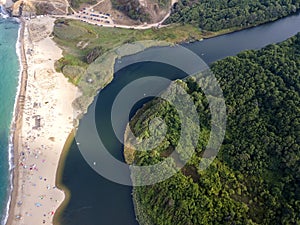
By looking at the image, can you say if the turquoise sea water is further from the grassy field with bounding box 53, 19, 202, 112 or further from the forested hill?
the forested hill

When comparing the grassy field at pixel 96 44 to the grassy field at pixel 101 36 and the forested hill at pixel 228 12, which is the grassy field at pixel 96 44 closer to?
the grassy field at pixel 101 36

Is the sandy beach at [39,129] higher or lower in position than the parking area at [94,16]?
lower

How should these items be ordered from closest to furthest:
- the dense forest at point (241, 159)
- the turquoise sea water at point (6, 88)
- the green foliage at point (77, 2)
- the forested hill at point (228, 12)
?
the dense forest at point (241, 159), the turquoise sea water at point (6, 88), the forested hill at point (228, 12), the green foliage at point (77, 2)

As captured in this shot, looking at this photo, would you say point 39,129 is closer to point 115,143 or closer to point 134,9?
point 115,143

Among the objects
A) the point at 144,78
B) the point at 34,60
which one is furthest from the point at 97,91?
the point at 34,60

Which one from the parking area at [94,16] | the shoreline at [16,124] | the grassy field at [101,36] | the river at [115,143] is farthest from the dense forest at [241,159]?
the parking area at [94,16]

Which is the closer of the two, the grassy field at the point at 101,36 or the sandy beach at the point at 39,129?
the sandy beach at the point at 39,129

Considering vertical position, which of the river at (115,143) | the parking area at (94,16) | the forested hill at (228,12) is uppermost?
the parking area at (94,16)

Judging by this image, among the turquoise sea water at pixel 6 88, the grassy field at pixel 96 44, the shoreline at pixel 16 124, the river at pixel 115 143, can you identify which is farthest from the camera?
the grassy field at pixel 96 44
